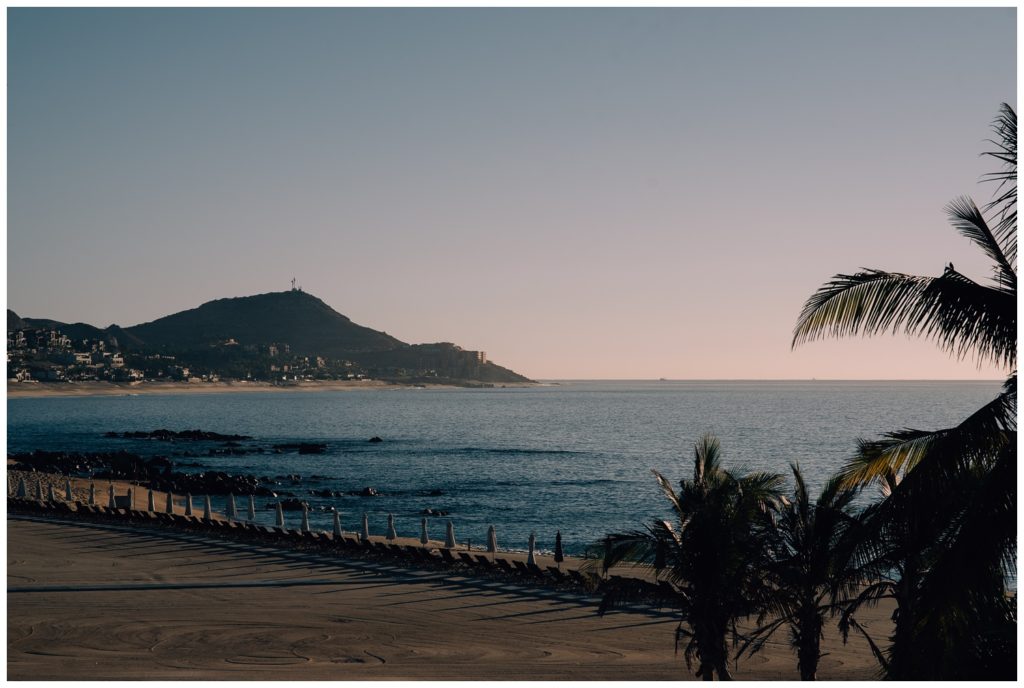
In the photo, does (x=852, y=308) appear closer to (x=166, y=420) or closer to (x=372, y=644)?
(x=372, y=644)

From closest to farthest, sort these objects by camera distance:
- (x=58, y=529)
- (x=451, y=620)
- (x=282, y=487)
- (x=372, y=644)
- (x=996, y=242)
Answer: (x=996, y=242) → (x=372, y=644) → (x=451, y=620) → (x=58, y=529) → (x=282, y=487)

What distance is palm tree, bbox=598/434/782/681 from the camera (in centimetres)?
1565

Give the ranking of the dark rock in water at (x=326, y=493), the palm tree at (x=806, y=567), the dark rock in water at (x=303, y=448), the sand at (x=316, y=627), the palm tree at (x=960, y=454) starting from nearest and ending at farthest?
the palm tree at (x=960, y=454) < the palm tree at (x=806, y=567) < the sand at (x=316, y=627) < the dark rock in water at (x=326, y=493) < the dark rock in water at (x=303, y=448)

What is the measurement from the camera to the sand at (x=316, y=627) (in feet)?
60.7

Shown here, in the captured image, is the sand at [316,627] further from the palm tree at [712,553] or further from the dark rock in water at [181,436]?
the dark rock in water at [181,436]

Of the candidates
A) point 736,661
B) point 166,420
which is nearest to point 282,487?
point 736,661

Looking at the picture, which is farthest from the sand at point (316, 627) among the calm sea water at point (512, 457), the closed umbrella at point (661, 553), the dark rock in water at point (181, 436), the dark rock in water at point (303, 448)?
the dark rock in water at point (181, 436)

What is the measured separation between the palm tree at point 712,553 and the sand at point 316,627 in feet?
9.67

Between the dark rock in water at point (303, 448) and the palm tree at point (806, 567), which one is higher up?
the palm tree at point (806, 567)

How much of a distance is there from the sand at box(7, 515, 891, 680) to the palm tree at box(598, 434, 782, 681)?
9.67ft

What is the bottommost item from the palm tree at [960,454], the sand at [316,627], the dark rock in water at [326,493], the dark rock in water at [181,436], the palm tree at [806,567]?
the dark rock in water at [181,436]

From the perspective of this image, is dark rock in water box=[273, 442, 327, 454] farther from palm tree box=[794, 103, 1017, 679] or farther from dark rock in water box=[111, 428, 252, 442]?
palm tree box=[794, 103, 1017, 679]

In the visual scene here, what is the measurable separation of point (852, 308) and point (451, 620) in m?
15.8

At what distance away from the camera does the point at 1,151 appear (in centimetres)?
914
